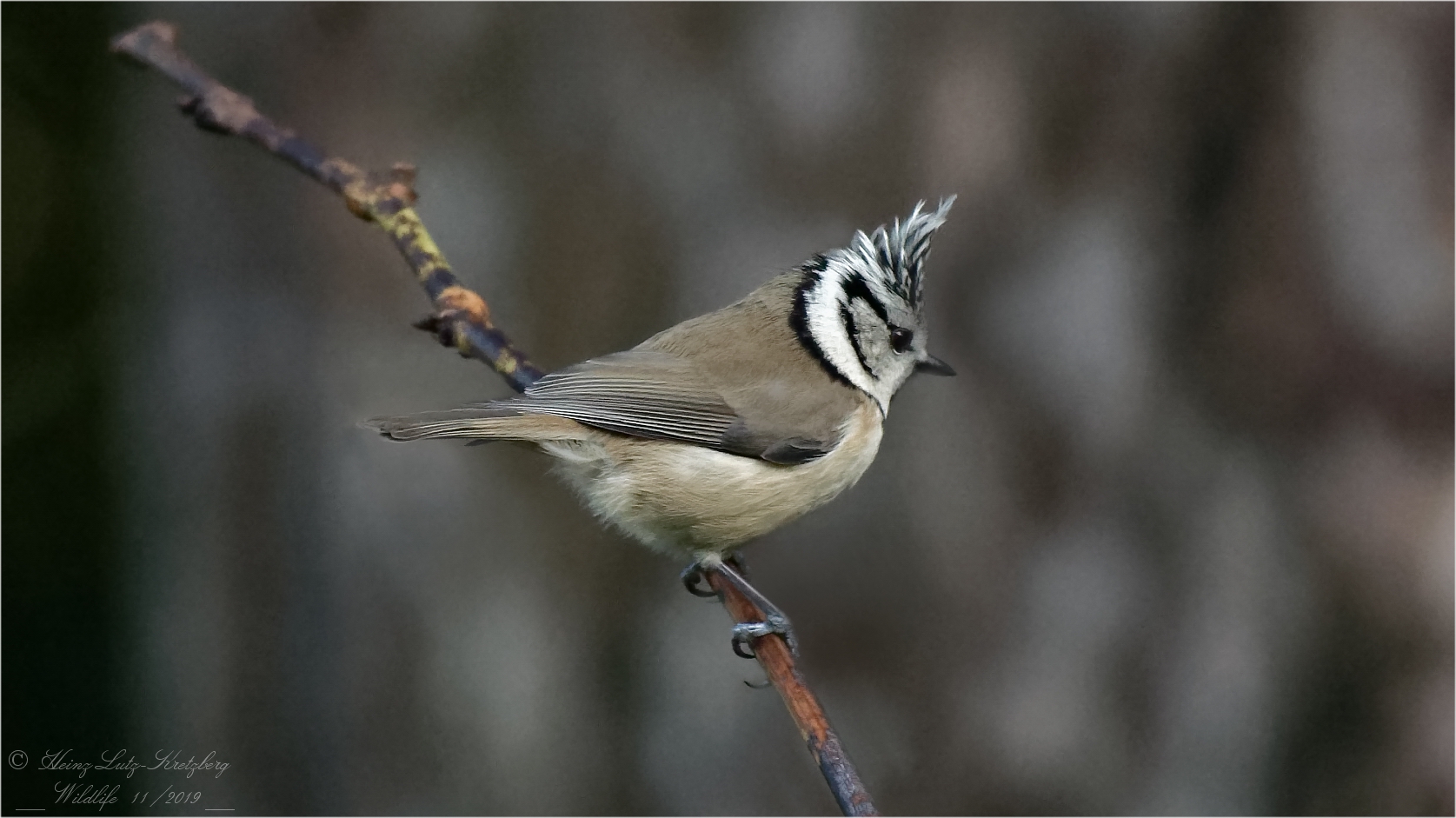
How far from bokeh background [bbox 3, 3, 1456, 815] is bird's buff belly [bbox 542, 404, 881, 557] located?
76 cm

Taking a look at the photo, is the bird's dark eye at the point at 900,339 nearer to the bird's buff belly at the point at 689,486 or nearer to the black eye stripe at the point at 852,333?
the black eye stripe at the point at 852,333

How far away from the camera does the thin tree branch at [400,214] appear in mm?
2303

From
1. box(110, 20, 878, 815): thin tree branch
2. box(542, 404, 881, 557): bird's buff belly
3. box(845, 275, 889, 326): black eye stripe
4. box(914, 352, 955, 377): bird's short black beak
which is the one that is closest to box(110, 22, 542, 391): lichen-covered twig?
box(110, 20, 878, 815): thin tree branch

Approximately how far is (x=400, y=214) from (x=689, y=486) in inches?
35.4

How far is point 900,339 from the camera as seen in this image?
3.10m

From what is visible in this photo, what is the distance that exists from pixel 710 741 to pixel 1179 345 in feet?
6.17

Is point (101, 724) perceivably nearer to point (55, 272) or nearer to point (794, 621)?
point (55, 272)

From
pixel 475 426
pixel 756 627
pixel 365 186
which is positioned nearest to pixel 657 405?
pixel 475 426

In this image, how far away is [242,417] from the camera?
4105 mm

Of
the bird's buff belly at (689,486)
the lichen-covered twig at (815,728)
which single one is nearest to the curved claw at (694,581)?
the bird's buff belly at (689,486)

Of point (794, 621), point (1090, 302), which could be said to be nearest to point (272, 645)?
point (794, 621)

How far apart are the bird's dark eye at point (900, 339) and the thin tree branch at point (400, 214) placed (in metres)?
0.75

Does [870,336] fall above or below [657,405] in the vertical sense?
above

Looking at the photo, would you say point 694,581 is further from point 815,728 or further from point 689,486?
point 815,728
